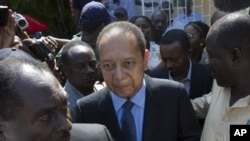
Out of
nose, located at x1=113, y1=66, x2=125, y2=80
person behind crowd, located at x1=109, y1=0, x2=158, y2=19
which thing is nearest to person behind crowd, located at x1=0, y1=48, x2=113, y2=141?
nose, located at x1=113, y1=66, x2=125, y2=80

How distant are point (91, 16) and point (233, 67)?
210cm

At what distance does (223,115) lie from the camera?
2.50 m

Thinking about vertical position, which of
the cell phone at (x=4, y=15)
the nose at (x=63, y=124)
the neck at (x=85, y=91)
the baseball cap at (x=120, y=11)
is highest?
the cell phone at (x=4, y=15)

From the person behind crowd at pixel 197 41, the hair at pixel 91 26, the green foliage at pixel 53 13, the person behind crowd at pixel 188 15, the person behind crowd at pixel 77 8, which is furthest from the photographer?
the green foliage at pixel 53 13

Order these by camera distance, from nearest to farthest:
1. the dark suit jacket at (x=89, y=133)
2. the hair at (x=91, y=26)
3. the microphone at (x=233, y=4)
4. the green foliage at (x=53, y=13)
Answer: the dark suit jacket at (x=89, y=133) → the microphone at (x=233, y=4) → the hair at (x=91, y=26) → the green foliage at (x=53, y=13)

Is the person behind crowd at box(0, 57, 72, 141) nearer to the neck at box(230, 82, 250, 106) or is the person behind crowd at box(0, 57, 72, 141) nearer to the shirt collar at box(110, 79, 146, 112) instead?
the shirt collar at box(110, 79, 146, 112)

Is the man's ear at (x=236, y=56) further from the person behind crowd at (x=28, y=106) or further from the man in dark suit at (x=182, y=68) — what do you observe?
the person behind crowd at (x=28, y=106)

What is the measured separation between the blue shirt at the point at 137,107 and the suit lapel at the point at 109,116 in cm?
2

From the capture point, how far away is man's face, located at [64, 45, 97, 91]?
3.38 metres

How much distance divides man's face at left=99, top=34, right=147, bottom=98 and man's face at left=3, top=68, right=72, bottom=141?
0.82 metres

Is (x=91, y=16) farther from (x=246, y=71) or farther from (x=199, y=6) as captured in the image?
(x=199, y=6)

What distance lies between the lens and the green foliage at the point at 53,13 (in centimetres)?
699

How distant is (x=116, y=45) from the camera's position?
2.53 meters


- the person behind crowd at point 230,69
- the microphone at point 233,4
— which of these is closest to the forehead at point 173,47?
the microphone at point 233,4
